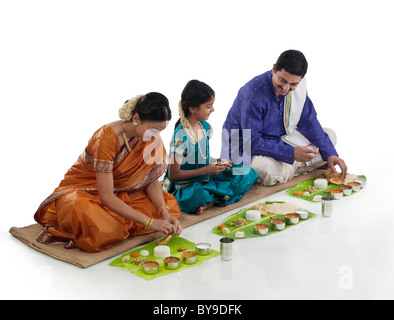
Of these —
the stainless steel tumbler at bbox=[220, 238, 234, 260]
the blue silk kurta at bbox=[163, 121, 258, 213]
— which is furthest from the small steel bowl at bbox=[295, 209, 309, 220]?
the stainless steel tumbler at bbox=[220, 238, 234, 260]

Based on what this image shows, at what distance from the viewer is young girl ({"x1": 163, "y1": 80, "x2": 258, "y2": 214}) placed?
565 cm

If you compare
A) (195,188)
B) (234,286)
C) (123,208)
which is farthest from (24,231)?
(234,286)

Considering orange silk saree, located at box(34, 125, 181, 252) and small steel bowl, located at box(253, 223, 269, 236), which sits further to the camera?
small steel bowl, located at box(253, 223, 269, 236)

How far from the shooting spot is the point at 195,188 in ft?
19.3

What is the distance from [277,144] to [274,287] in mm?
2375

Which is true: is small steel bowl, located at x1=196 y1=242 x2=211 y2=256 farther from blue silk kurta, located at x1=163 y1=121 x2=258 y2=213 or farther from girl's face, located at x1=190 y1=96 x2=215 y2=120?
girl's face, located at x1=190 y1=96 x2=215 y2=120

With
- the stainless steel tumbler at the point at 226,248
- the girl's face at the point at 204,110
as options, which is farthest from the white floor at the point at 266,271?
the girl's face at the point at 204,110

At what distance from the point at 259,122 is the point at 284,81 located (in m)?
0.52

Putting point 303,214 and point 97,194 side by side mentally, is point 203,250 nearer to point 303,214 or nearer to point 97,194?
point 97,194

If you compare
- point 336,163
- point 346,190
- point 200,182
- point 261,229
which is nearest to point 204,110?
point 200,182

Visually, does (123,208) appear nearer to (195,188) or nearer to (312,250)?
(195,188)

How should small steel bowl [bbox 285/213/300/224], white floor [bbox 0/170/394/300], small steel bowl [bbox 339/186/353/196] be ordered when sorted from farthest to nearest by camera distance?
small steel bowl [bbox 339/186/353/196] < small steel bowl [bbox 285/213/300/224] < white floor [bbox 0/170/394/300]

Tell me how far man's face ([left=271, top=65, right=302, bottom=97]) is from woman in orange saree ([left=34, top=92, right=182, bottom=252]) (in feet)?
5.24

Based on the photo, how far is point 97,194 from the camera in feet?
17.3
